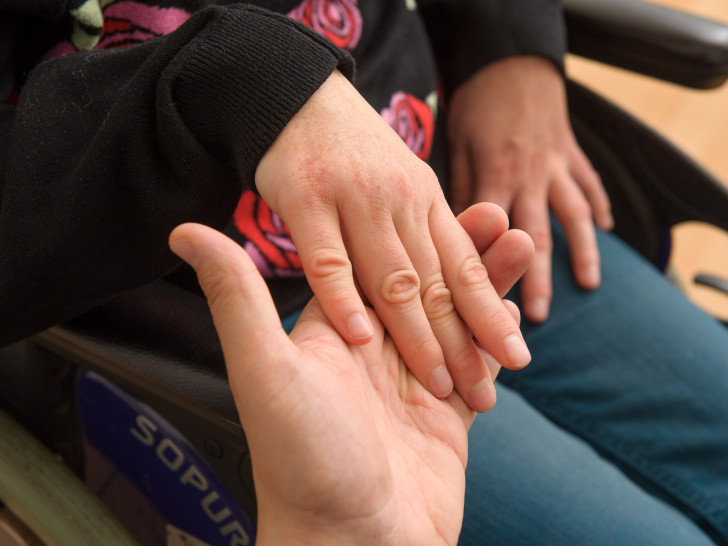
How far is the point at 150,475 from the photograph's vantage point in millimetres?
534

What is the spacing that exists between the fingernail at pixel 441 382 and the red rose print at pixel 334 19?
0.31 meters

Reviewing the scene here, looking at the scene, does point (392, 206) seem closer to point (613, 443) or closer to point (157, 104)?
point (157, 104)

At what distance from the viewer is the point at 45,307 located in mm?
410

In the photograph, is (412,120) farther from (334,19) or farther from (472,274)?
(472,274)

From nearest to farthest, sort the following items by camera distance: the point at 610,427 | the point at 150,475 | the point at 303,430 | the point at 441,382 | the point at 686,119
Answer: the point at 303,430, the point at 441,382, the point at 150,475, the point at 610,427, the point at 686,119

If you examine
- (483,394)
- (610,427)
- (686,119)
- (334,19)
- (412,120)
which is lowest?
(686,119)

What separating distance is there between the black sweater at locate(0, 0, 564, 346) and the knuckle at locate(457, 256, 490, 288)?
0.53 feet

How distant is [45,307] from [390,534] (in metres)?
0.28

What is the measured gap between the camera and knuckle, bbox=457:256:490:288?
1.39 feet

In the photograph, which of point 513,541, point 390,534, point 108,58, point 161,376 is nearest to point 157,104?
point 108,58

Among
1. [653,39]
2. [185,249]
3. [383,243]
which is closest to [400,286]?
[383,243]

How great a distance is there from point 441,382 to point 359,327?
0.28 ft

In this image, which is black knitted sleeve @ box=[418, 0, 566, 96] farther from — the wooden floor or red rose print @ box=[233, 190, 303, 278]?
the wooden floor

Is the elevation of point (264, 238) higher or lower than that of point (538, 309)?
higher
